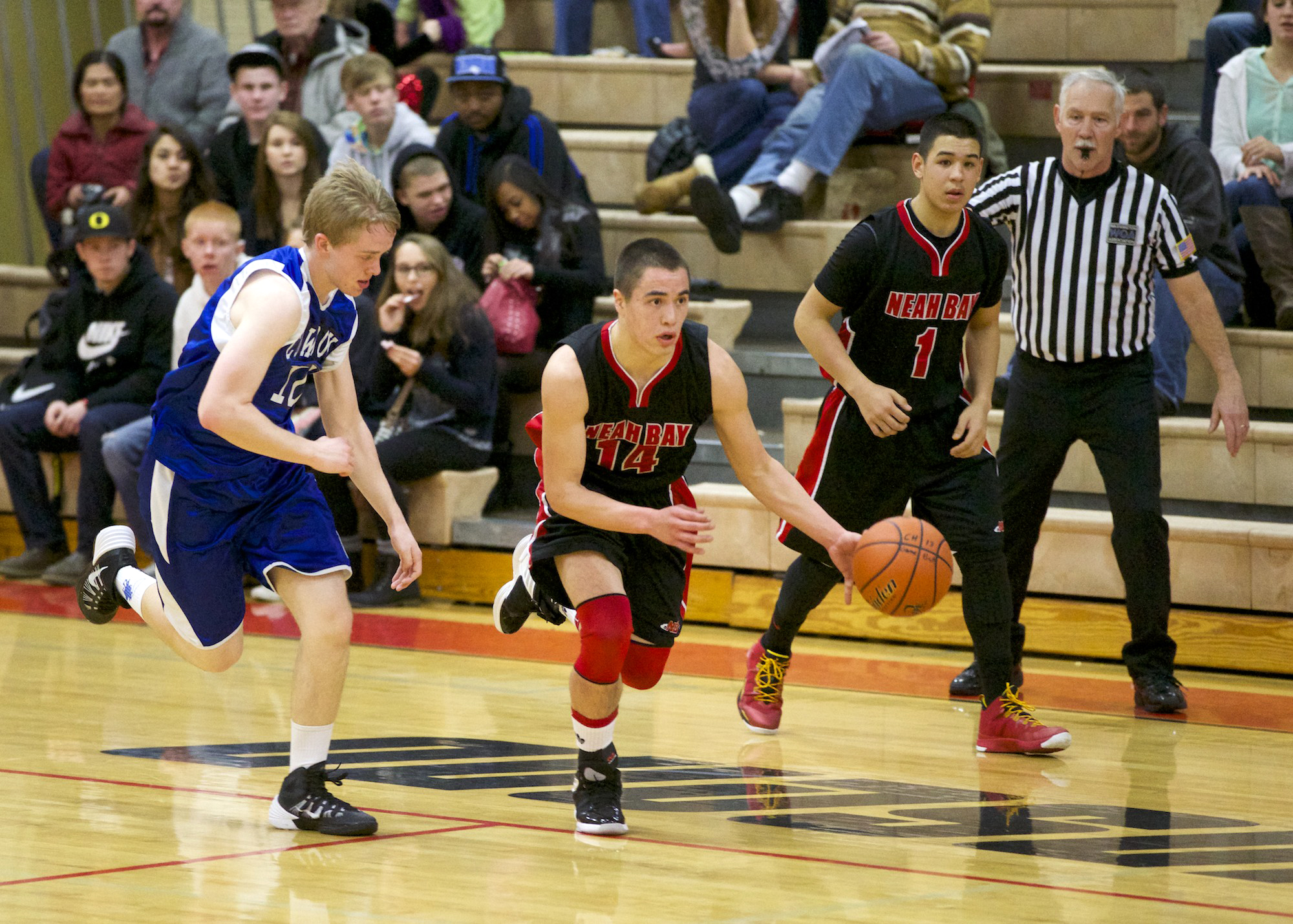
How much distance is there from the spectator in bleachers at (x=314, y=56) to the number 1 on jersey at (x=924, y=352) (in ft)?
14.8

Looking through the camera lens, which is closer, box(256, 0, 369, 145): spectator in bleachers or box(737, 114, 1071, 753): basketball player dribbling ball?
box(737, 114, 1071, 753): basketball player dribbling ball

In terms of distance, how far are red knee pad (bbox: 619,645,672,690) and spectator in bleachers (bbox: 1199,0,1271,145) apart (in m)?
4.39

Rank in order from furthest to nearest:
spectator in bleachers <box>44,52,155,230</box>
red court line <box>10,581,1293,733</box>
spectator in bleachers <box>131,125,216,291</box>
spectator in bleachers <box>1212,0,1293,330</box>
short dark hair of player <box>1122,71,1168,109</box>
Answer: spectator in bleachers <box>44,52,155,230</box> < spectator in bleachers <box>131,125,216,291</box> < spectator in bleachers <box>1212,0,1293,330</box> < short dark hair of player <box>1122,71,1168,109</box> < red court line <box>10,581,1293,733</box>

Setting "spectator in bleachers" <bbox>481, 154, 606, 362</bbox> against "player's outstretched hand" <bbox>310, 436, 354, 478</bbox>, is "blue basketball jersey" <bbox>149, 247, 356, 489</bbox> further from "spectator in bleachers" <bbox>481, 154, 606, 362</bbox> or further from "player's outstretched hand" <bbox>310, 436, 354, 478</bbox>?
"spectator in bleachers" <bbox>481, 154, 606, 362</bbox>

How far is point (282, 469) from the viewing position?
403 cm

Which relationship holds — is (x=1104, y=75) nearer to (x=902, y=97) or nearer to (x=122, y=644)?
(x=902, y=97)

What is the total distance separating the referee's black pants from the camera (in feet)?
17.0

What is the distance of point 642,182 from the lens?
8.99m

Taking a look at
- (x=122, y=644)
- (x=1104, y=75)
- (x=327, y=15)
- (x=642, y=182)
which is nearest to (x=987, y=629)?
(x=1104, y=75)

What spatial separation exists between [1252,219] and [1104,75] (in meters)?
1.95

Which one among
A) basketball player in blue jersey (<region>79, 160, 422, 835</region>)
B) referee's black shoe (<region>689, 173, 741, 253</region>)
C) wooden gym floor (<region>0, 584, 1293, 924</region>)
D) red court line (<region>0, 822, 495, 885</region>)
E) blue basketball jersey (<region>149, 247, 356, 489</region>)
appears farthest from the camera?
referee's black shoe (<region>689, 173, 741, 253</region>)

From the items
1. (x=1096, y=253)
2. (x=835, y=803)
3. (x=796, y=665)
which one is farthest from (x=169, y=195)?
(x=835, y=803)

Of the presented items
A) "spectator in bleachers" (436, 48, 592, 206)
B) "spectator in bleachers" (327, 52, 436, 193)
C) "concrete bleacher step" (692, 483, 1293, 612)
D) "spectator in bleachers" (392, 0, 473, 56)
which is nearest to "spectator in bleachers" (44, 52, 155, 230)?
"spectator in bleachers" (327, 52, 436, 193)

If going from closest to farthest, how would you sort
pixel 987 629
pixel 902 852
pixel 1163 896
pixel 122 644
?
pixel 1163 896 → pixel 902 852 → pixel 987 629 → pixel 122 644
